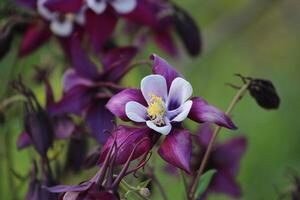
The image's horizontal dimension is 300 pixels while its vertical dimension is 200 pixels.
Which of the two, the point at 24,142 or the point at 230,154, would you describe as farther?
the point at 230,154

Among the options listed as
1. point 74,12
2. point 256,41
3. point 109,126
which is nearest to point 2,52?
point 74,12

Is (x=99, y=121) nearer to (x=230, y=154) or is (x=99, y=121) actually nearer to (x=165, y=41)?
(x=230, y=154)

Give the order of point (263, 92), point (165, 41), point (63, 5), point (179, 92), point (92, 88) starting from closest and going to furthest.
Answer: point (179, 92) → point (263, 92) → point (92, 88) → point (63, 5) → point (165, 41)

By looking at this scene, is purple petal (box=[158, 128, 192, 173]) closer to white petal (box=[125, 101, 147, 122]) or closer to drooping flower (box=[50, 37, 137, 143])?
white petal (box=[125, 101, 147, 122])

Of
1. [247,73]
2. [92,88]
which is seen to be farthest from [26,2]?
[247,73]

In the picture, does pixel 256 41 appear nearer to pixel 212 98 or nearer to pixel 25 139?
pixel 212 98

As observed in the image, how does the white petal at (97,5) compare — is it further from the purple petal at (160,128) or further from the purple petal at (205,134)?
the purple petal at (160,128)

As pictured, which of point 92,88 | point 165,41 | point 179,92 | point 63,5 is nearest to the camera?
point 179,92
